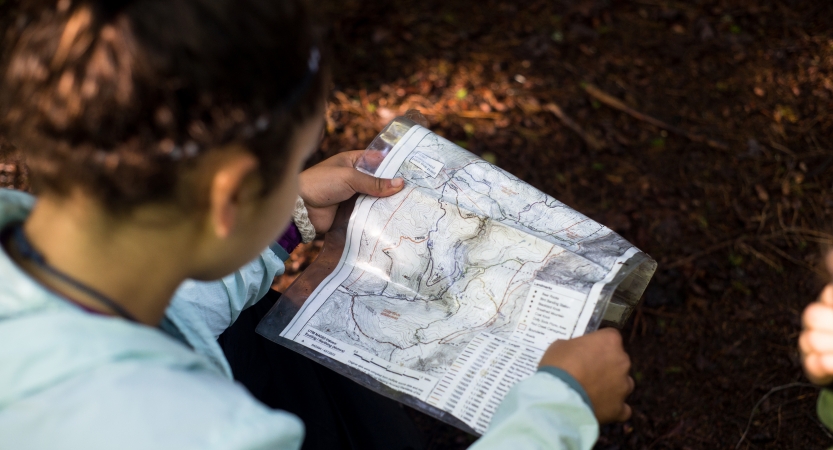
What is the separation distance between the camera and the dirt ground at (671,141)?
2400mm

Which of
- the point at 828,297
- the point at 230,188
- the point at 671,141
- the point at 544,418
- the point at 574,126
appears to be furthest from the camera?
the point at 574,126

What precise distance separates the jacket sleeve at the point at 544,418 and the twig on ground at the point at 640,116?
7.43 feet

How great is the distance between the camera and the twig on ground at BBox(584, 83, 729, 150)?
2955 mm

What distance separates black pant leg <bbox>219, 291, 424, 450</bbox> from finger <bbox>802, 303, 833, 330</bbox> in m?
1.10

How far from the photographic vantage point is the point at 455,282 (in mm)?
1590

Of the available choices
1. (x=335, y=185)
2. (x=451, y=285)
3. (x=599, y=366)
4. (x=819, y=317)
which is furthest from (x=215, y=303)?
(x=819, y=317)

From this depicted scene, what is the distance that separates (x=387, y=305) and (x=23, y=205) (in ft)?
2.89

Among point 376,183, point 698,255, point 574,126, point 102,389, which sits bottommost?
point 698,255

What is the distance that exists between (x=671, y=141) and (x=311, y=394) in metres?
2.35

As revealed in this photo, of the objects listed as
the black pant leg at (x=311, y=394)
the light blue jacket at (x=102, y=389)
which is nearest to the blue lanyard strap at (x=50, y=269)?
the light blue jacket at (x=102, y=389)

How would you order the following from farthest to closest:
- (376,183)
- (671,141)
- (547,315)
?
(671,141)
(376,183)
(547,315)

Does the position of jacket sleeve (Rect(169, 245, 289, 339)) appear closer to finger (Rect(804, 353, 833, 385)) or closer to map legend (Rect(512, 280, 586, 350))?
map legend (Rect(512, 280, 586, 350))

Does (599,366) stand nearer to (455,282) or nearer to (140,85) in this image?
(455,282)

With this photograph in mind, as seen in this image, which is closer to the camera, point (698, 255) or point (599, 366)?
point (599, 366)
